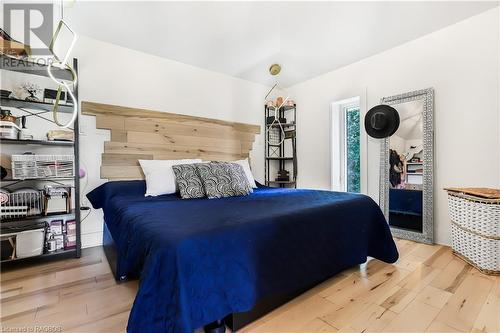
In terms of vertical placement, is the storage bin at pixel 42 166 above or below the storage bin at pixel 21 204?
above

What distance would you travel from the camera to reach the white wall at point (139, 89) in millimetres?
2315

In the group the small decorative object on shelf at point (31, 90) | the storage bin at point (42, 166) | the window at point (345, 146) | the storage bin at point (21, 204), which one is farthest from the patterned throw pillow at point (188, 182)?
the window at point (345, 146)

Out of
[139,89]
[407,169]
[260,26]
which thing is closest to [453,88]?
[407,169]

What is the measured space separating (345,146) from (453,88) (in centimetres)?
133

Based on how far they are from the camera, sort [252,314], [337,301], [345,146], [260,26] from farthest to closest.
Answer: [345,146], [260,26], [337,301], [252,314]

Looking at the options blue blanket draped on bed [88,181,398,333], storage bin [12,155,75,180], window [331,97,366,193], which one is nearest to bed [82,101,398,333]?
blue blanket draped on bed [88,181,398,333]

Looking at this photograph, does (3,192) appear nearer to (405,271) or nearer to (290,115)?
(405,271)

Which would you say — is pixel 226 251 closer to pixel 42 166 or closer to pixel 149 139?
pixel 42 166

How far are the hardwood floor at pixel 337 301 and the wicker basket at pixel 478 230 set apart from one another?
10cm

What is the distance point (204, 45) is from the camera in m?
2.59

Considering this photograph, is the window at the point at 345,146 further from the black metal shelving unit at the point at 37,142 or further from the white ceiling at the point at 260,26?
the black metal shelving unit at the point at 37,142

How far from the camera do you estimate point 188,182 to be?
6.88ft

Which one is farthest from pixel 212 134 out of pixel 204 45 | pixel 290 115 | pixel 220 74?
pixel 290 115

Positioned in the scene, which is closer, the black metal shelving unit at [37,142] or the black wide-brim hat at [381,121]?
the black metal shelving unit at [37,142]
